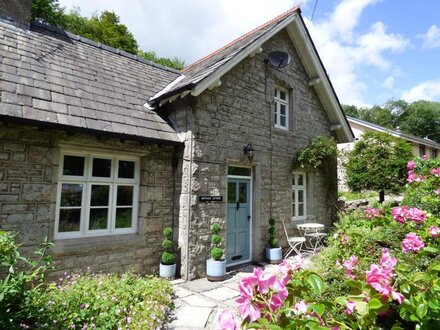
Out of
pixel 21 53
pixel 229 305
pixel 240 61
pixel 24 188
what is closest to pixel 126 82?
pixel 21 53

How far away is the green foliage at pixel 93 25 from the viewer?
67.4 feet

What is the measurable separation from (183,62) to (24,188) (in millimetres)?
29335

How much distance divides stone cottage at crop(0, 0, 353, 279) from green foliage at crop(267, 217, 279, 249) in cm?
21

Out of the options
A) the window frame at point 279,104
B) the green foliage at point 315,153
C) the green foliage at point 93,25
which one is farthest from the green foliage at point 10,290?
the green foliage at point 93,25

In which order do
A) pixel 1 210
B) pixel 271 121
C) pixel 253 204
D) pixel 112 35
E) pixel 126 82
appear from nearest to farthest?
1. pixel 1 210
2. pixel 126 82
3. pixel 253 204
4. pixel 271 121
5. pixel 112 35

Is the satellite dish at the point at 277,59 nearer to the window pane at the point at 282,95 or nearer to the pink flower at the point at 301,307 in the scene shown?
the window pane at the point at 282,95

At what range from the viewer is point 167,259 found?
6086mm

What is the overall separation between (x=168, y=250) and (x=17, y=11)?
6.94 metres

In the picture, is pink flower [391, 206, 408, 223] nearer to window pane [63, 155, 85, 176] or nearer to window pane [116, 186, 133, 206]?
window pane [116, 186, 133, 206]

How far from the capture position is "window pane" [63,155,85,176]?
553 centimetres

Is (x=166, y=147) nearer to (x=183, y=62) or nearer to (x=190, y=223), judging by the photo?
(x=190, y=223)

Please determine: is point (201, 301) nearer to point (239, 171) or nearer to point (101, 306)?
point (101, 306)

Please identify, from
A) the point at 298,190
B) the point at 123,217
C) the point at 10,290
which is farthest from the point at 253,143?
the point at 10,290

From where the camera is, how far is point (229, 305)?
4.93m
